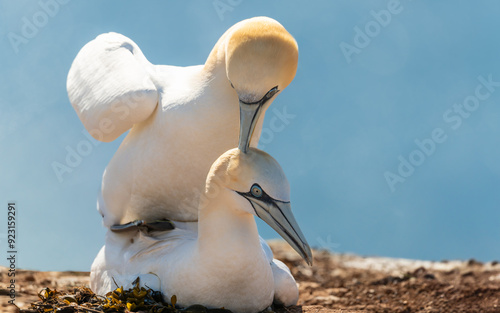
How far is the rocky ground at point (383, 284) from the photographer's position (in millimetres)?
7531

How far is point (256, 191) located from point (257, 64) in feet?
3.22

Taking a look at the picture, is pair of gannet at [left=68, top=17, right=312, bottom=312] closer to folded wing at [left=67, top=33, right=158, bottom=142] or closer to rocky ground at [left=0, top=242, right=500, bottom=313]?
folded wing at [left=67, top=33, right=158, bottom=142]

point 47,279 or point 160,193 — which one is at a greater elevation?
point 160,193

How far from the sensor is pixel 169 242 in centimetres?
565

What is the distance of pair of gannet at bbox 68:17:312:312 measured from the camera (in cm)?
473

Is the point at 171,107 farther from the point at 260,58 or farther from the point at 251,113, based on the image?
the point at 260,58

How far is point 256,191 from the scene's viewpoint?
4.56m

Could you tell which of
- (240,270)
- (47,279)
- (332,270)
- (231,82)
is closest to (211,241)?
(240,270)

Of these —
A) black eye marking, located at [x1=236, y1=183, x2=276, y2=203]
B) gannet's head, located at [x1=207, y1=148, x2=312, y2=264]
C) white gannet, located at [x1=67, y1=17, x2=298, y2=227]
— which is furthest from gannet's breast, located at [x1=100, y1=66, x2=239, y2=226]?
black eye marking, located at [x1=236, y1=183, x2=276, y2=203]

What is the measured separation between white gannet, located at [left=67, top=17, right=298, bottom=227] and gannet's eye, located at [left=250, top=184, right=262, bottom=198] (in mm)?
371

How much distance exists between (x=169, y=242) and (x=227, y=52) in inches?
72.6

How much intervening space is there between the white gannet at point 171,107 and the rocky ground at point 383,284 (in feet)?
4.51

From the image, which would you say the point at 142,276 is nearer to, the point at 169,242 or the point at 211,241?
the point at 169,242

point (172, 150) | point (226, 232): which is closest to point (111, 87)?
point (172, 150)
